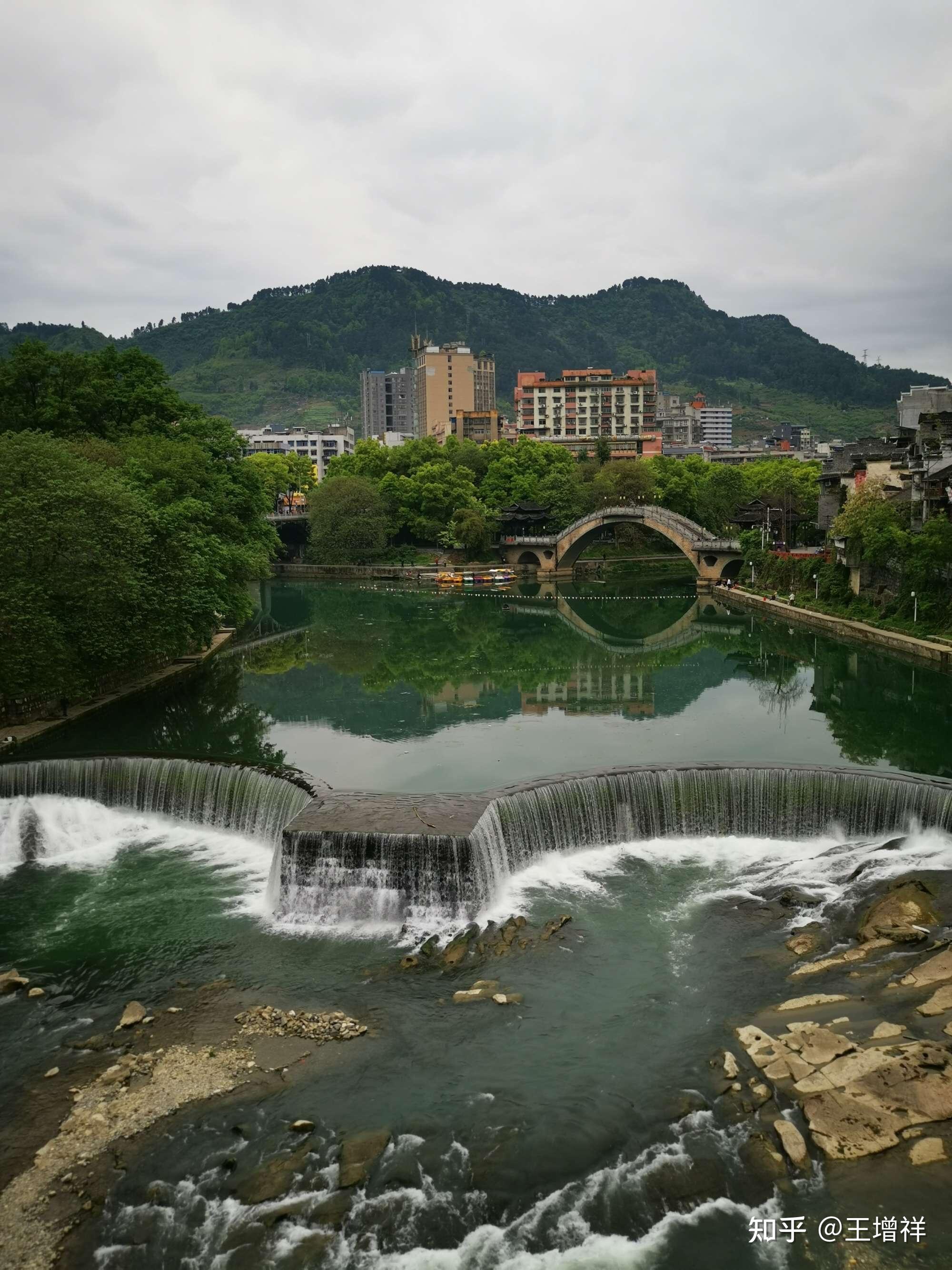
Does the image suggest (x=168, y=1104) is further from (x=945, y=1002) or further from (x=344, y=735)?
(x=344, y=735)

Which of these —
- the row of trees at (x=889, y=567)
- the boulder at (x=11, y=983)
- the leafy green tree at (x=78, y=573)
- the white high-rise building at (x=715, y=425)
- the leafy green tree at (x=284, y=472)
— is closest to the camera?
the boulder at (x=11, y=983)

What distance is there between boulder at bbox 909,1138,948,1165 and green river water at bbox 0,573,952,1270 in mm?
153

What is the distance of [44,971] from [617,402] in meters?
112

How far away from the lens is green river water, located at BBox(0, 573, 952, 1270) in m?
8.43

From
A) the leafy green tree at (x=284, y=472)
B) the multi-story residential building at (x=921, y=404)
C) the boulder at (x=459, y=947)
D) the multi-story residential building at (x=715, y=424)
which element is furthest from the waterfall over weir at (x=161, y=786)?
the multi-story residential building at (x=715, y=424)

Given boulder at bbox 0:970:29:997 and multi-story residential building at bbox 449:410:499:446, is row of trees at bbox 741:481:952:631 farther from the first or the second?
multi-story residential building at bbox 449:410:499:446

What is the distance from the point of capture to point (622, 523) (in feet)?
225

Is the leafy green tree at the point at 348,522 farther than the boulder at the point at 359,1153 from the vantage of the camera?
Yes

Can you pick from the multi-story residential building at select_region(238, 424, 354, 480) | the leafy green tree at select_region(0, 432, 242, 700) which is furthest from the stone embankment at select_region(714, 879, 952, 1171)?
the multi-story residential building at select_region(238, 424, 354, 480)

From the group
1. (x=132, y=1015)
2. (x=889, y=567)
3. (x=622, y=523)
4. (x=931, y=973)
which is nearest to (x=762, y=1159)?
(x=931, y=973)

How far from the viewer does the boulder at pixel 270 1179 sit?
8.84m

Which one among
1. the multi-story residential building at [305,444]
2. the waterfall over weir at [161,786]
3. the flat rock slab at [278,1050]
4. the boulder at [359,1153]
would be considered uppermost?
the multi-story residential building at [305,444]

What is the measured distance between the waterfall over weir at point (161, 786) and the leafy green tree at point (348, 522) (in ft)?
157

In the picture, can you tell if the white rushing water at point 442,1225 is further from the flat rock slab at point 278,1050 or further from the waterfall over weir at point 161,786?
the waterfall over weir at point 161,786
